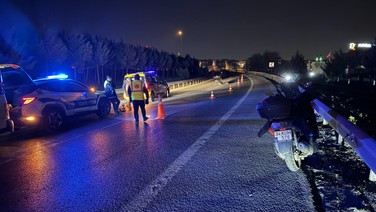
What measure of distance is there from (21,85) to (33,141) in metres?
2.38

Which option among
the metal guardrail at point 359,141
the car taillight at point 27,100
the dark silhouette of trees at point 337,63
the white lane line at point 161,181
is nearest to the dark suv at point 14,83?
the car taillight at point 27,100

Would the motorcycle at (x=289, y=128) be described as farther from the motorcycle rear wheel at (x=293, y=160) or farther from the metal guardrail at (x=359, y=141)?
the metal guardrail at (x=359, y=141)

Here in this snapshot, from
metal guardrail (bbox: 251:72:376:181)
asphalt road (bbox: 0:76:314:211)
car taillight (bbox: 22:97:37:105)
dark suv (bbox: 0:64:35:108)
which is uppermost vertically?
dark suv (bbox: 0:64:35:108)

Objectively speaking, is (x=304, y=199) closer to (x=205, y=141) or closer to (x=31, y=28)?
(x=205, y=141)

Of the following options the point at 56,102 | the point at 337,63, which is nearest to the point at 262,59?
the point at 337,63

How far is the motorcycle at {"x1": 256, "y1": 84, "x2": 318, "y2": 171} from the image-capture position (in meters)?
4.59

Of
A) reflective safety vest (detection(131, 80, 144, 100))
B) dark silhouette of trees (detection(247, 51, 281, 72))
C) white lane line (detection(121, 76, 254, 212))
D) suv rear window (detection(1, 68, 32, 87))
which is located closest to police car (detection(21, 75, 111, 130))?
suv rear window (detection(1, 68, 32, 87))

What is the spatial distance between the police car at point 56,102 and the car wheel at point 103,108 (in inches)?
3.5

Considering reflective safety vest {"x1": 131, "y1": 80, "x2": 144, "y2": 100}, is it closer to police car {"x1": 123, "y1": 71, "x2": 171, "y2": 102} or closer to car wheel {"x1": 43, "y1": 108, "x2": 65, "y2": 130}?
car wheel {"x1": 43, "y1": 108, "x2": 65, "y2": 130}

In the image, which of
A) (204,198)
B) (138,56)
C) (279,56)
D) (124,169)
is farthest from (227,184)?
(279,56)

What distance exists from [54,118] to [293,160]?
7.74 metres

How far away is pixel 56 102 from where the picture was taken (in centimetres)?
988

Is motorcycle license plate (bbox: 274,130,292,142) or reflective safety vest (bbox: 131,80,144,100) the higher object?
reflective safety vest (bbox: 131,80,144,100)

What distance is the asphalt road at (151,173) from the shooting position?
396 cm
